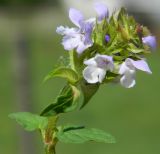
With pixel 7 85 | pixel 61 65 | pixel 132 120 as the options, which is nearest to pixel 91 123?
pixel 132 120

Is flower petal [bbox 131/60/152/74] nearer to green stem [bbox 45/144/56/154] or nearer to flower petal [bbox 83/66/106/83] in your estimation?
flower petal [bbox 83/66/106/83]

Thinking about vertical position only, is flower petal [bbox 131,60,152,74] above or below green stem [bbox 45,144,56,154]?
above

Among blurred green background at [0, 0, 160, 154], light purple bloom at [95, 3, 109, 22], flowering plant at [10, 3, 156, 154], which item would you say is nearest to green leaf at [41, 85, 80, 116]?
flowering plant at [10, 3, 156, 154]

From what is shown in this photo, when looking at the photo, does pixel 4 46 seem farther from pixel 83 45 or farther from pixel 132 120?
pixel 83 45

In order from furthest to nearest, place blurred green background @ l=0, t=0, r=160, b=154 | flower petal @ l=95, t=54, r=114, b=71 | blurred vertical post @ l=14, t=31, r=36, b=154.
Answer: blurred green background @ l=0, t=0, r=160, b=154 → blurred vertical post @ l=14, t=31, r=36, b=154 → flower petal @ l=95, t=54, r=114, b=71

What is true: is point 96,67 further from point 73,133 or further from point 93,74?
point 73,133

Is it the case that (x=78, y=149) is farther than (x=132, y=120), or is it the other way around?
(x=132, y=120)

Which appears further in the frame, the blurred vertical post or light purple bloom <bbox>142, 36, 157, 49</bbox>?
the blurred vertical post
